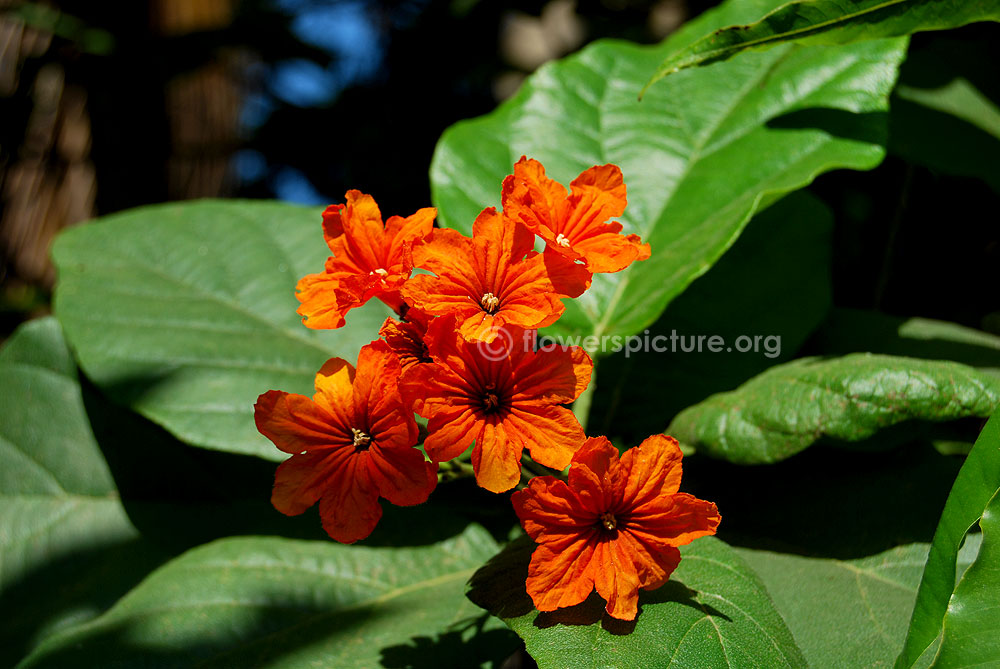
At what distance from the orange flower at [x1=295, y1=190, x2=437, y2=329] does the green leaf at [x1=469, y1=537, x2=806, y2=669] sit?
0.32m

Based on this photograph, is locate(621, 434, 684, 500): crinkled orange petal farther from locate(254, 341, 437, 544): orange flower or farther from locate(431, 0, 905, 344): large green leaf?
locate(431, 0, 905, 344): large green leaf

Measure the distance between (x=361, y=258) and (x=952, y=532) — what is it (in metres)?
0.60

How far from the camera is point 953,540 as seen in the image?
2.05 ft

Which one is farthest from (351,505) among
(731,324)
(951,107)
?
(951,107)

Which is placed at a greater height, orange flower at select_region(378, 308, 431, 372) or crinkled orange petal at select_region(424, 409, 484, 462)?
orange flower at select_region(378, 308, 431, 372)

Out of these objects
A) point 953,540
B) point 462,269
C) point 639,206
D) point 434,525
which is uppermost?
point 462,269

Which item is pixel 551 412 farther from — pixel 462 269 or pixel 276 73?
pixel 276 73

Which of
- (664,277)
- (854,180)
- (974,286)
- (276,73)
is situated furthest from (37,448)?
(276,73)

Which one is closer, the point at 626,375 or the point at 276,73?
the point at 626,375

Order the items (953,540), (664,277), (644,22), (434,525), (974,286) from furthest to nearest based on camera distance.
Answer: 1. (644,22)
2. (974,286)
3. (434,525)
4. (664,277)
5. (953,540)

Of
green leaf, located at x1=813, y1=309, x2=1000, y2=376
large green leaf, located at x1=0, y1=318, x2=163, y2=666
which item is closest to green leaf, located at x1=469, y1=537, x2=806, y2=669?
green leaf, located at x1=813, y1=309, x2=1000, y2=376

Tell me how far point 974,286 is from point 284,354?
129 cm

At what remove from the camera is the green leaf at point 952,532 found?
2.04 ft

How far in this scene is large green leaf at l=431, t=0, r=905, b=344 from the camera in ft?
3.36
